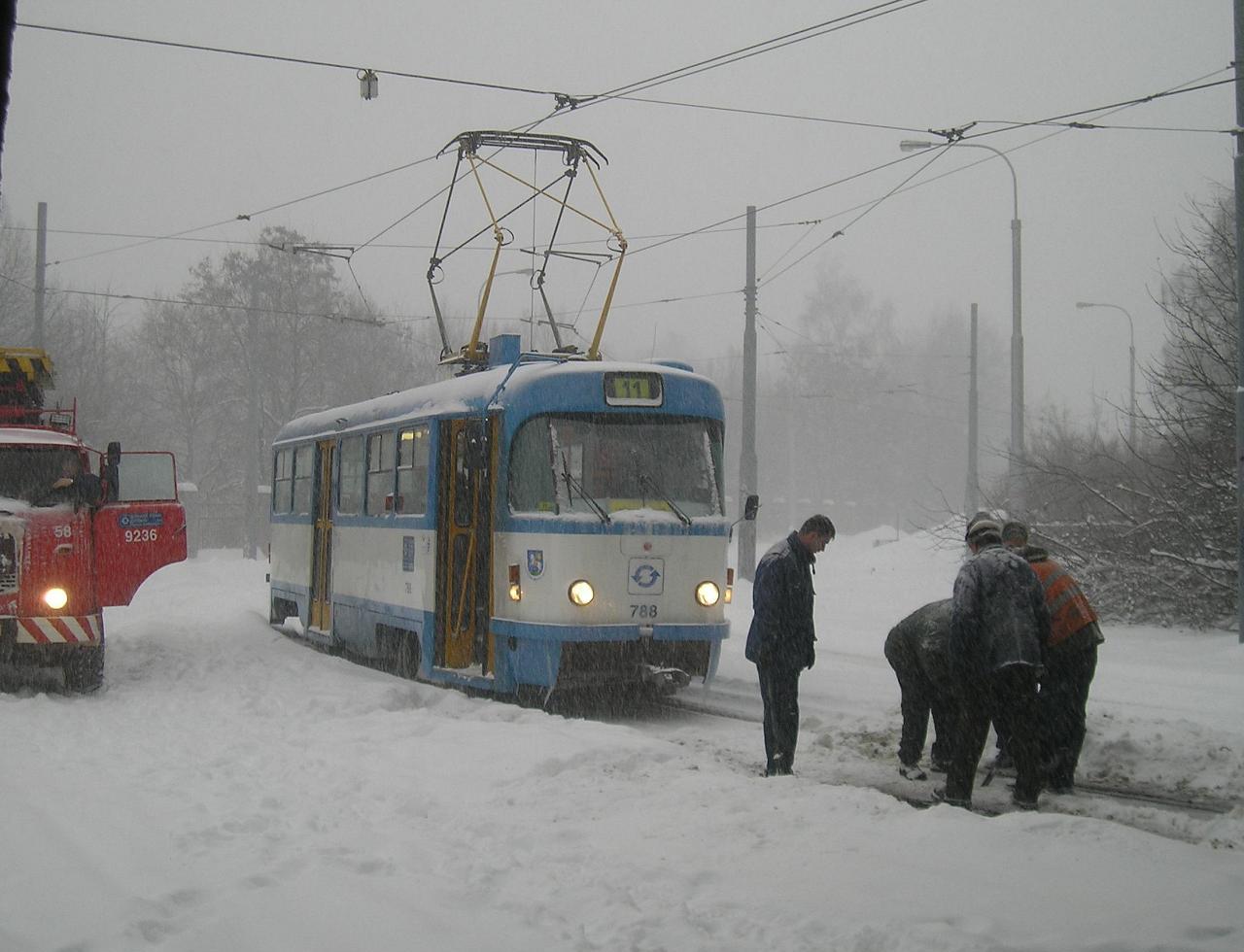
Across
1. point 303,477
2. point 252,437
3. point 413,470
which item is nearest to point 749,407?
point 303,477

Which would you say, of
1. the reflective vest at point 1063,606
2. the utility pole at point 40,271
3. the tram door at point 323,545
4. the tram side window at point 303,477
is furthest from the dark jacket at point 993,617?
the utility pole at point 40,271

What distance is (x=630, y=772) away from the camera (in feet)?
24.6

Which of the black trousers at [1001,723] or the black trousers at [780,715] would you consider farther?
the black trousers at [780,715]

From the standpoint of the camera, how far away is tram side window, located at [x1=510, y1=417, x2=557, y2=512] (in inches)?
433

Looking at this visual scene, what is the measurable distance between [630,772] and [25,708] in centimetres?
554

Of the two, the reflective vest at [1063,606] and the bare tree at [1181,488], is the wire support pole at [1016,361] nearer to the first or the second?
the bare tree at [1181,488]

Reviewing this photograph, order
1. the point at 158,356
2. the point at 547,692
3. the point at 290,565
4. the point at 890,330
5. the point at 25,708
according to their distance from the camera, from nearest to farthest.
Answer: the point at 25,708
the point at 547,692
the point at 290,565
the point at 158,356
the point at 890,330

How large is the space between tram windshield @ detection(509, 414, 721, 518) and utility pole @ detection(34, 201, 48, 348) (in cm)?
2214

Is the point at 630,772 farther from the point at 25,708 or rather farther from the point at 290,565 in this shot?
the point at 290,565

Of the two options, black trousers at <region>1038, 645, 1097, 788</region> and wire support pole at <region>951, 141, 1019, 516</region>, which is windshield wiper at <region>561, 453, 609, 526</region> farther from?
wire support pole at <region>951, 141, 1019, 516</region>

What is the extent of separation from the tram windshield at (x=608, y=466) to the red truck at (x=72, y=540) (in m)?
3.82

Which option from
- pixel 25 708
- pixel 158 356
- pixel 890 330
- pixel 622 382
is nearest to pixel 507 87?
pixel 622 382

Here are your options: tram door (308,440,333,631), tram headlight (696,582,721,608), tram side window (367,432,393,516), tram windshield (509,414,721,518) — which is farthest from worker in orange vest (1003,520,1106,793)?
tram door (308,440,333,631)

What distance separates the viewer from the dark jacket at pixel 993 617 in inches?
278
